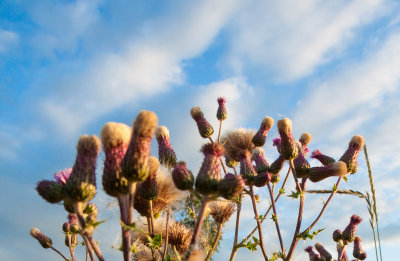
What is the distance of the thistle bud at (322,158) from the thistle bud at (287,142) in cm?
152

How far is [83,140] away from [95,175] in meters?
0.32

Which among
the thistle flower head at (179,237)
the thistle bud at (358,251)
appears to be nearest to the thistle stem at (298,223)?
the thistle flower head at (179,237)

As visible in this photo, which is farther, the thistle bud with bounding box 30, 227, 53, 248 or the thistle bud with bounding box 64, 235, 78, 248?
the thistle bud with bounding box 30, 227, 53, 248

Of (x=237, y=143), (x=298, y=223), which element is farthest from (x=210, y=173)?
(x=237, y=143)

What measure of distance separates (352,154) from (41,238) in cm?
594

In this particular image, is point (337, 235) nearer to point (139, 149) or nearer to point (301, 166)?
point (301, 166)

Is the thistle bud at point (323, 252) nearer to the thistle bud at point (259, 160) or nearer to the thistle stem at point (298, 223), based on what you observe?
the thistle stem at point (298, 223)

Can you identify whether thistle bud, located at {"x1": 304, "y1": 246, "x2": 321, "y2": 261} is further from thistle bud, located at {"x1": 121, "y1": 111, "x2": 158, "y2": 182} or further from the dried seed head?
thistle bud, located at {"x1": 121, "y1": 111, "x2": 158, "y2": 182}

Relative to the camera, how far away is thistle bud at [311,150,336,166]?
7242mm

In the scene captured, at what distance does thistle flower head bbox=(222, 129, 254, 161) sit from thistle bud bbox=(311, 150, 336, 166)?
4.93 ft

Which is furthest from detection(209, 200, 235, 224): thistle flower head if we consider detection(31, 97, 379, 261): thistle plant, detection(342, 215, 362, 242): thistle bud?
detection(342, 215, 362, 242): thistle bud

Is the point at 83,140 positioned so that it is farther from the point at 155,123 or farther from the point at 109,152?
the point at 155,123

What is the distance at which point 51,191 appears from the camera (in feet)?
10.8

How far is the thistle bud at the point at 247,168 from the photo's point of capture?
5707 mm
